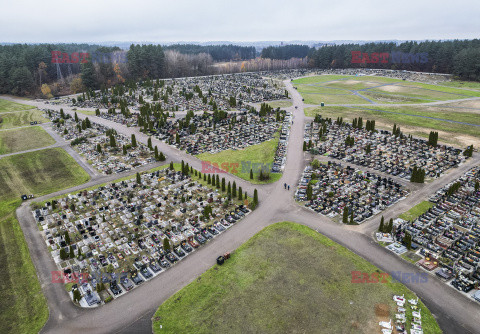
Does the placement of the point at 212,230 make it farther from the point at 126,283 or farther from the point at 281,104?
the point at 281,104

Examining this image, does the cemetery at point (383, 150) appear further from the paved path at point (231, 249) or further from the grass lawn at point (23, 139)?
the grass lawn at point (23, 139)

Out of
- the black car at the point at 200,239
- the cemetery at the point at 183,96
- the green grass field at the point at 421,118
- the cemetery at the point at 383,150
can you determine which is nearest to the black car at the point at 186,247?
the black car at the point at 200,239

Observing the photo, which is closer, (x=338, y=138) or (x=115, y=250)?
(x=115, y=250)

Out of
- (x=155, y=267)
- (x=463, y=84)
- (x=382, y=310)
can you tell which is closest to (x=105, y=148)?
(x=155, y=267)

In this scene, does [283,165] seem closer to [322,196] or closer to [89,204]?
[322,196]

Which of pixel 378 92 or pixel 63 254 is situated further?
pixel 378 92

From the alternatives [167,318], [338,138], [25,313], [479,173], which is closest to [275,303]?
[167,318]
